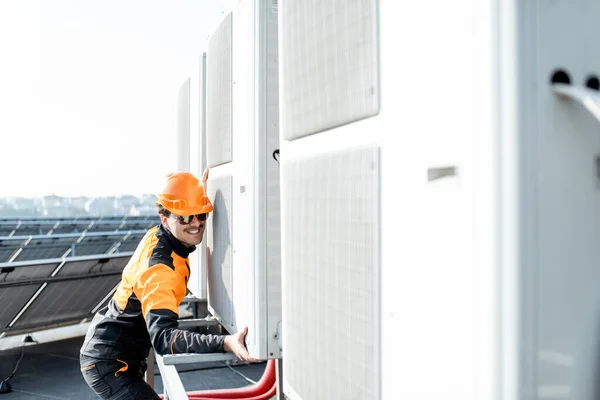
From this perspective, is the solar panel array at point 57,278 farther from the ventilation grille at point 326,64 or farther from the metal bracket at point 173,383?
the ventilation grille at point 326,64

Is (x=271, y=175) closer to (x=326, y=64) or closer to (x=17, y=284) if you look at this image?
(x=326, y=64)

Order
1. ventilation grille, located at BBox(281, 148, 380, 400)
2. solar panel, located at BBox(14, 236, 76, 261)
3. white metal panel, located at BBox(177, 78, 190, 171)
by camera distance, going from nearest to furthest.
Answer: ventilation grille, located at BBox(281, 148, 380, 400)
white metal panel, located at BBox(177, 78, 190, 171)
solar panel, located at BBox(14, 236, 76, 261)

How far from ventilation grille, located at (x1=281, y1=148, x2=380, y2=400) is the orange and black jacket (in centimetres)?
93

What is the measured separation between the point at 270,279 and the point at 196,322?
1.17 m

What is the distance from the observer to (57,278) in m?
6.22

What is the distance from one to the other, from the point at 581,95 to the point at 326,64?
0.69 meters

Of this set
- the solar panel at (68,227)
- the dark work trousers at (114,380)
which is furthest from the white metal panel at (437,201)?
the solar panel at (68,227)

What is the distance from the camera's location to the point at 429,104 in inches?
38.2

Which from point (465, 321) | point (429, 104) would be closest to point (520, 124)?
point (429, 104)

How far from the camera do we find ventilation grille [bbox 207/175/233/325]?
8.45 ft

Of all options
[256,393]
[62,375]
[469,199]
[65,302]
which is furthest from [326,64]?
[65,302]

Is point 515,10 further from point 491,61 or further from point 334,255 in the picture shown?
point 334,255

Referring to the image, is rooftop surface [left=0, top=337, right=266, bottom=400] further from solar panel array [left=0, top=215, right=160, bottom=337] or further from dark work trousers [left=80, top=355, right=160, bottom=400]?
dark work trousers [left=80, top=355, right=160, bottom=400]

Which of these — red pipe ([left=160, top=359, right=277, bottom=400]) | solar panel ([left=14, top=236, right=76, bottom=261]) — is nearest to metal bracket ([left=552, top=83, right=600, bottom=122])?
red pipe ([left=160, top=359, right=277, bottom=400])
